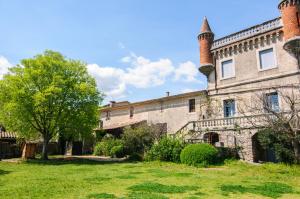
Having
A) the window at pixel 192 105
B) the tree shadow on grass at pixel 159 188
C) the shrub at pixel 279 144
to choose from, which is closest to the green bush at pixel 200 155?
the shrub at pixel 279 144

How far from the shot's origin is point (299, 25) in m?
20.8

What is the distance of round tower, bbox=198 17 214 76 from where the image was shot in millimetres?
25969

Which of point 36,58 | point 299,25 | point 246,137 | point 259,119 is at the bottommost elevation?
point 246,137

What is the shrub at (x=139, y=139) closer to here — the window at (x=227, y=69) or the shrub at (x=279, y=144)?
the window at (x=227, y=69)

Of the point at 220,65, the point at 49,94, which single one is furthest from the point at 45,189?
the point at 220,65

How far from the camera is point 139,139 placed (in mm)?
25484

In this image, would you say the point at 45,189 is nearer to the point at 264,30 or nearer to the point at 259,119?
the point at 259,119

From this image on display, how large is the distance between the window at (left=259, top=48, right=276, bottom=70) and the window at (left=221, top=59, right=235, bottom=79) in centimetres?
266

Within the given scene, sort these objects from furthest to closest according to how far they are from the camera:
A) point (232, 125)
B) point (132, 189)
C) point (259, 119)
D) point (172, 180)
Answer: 1. point (232, 125)
2. point (259, 119)
3. point (172, 180)
4. point (132, 189)

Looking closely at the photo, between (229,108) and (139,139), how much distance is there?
8.90m

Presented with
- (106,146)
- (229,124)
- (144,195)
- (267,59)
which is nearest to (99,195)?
(144,195)

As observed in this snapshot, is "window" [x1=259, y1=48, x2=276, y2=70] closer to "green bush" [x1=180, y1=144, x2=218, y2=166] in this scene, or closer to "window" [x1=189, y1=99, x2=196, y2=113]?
"window" [x1=189, y1=99, x2=196, y2=113]

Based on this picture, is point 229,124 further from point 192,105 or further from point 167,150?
point 192,105

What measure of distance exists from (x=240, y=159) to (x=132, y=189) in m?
11.7
